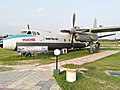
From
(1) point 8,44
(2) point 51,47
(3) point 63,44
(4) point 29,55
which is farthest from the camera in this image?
(3) point 63,44

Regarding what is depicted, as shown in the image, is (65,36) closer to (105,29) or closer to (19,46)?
(105,29)

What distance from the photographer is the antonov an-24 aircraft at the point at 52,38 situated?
1977cm

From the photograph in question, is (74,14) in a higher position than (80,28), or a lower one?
higher

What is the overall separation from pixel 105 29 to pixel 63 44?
6.35 metres

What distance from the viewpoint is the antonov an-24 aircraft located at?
1977 centimetres

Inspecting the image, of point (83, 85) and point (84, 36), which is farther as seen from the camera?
point (84, 36)

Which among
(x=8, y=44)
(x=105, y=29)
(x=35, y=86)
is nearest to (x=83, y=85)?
(x=35, y=86)

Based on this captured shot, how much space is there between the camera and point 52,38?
24391 mm

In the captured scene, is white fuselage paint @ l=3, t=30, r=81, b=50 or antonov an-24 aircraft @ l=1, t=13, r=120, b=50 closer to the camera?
white fuselage paint @ l=3, t=30, r=81, b=50

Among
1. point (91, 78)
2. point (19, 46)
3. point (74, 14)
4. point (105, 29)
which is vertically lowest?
point (91, 78)

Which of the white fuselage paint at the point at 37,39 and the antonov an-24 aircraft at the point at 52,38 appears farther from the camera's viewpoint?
the antonov an-24 aircraft at the point at 52,38

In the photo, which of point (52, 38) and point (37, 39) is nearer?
point (37, 39)

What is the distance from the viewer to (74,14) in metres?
29.5

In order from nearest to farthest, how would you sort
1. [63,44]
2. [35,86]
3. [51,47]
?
[35,86], [51,47], [63,44]
